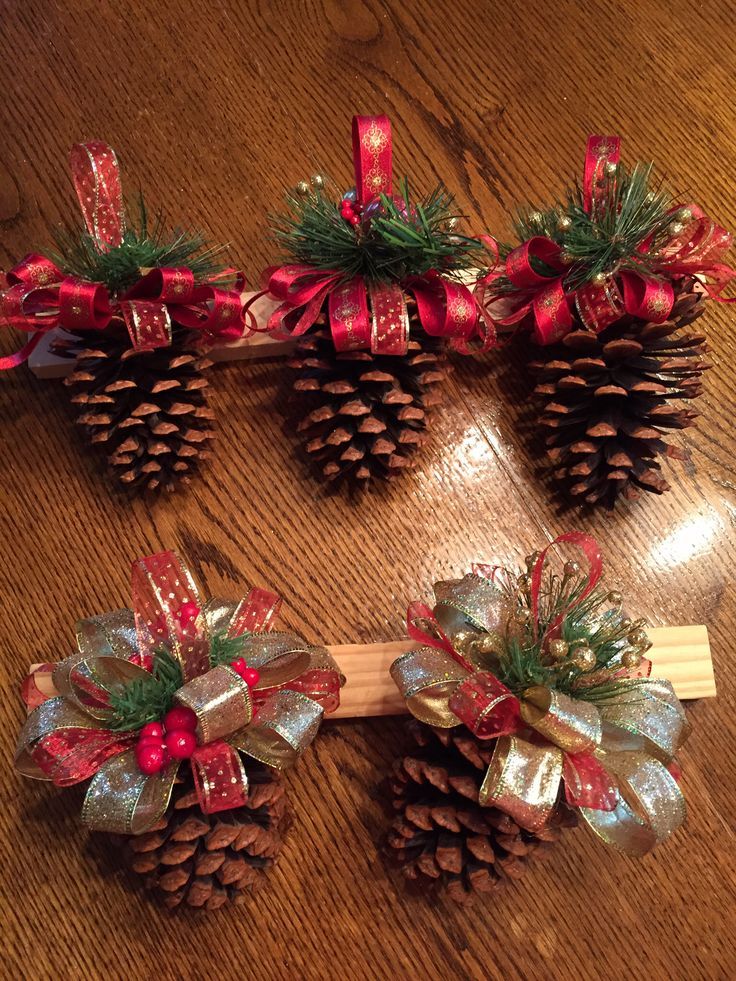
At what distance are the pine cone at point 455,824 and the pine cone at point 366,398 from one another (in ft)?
0.74

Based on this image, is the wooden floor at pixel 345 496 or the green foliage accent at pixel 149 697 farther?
the wooden floor at pixel 345 496

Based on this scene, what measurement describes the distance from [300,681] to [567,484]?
0.31m

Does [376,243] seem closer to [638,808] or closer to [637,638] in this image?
[637,638]

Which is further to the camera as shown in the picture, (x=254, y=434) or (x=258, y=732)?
(x=254, y=434)

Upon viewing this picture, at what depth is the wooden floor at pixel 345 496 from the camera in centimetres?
70

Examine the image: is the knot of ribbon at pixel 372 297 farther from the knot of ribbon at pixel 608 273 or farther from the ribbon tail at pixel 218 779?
the ribbon tail at pixel 218 779

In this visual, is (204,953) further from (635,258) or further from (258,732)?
(635,258)

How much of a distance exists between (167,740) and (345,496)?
0.28 metres

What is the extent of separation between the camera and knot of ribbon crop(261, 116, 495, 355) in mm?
673

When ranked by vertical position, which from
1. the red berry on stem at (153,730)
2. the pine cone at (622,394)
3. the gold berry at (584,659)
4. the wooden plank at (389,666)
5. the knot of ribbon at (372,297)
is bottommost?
the wooden plank at (389,666)

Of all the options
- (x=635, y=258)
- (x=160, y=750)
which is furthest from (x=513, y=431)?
(x=160, y=750)

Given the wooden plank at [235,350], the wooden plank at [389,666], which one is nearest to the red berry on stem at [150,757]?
the wooden plank at [389,666]

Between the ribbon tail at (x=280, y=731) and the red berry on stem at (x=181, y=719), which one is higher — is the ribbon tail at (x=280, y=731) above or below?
below

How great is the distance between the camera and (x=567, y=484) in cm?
76
